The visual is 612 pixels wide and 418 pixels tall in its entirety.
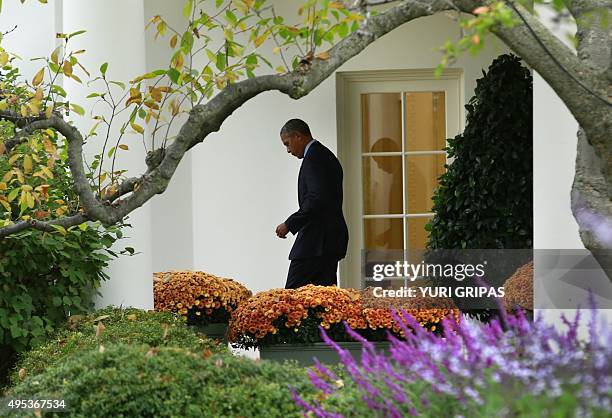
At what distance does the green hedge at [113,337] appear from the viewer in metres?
5.76

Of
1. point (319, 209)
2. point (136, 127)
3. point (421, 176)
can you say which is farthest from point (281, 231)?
point (421, 176)

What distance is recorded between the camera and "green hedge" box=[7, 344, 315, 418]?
432cm

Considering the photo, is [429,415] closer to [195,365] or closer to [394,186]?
[195,365]

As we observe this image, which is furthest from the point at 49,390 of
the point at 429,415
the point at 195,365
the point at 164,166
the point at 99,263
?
the point at 99,263

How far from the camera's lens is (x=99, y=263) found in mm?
7152

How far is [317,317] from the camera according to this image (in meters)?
7.23

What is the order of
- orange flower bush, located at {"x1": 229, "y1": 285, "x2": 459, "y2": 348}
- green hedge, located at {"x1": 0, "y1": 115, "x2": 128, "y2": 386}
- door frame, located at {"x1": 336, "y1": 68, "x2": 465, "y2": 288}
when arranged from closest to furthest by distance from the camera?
green hedge, located at {"x1": 0, "y1": 115, "x2": 128, "y2": 386}, orange flower bush, located at {"x1": 229, "y1": 285, "x2": 459, "y2": 348}, door frame, located at {"x1": 336, "y1": 68, "x2": 465, "y2": 288}

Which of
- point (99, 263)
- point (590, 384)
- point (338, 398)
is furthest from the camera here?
point (99, 263)

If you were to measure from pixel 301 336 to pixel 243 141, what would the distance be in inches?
154

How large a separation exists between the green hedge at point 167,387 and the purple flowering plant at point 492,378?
15.9 inches

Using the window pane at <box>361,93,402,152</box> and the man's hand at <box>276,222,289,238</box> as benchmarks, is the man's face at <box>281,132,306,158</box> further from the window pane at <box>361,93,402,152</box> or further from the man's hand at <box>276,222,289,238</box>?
the window pane at <box>361,93,402,152</box>

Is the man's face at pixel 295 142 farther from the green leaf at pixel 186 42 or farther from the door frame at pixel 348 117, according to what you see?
the green leaf at pixel 186 42

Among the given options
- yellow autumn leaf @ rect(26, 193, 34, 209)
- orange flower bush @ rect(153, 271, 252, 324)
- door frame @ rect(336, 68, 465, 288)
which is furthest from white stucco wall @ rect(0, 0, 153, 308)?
door frame @ rect(336, 68, 465, 288)

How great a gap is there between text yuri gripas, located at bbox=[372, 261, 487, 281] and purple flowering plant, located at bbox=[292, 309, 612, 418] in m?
4.82
